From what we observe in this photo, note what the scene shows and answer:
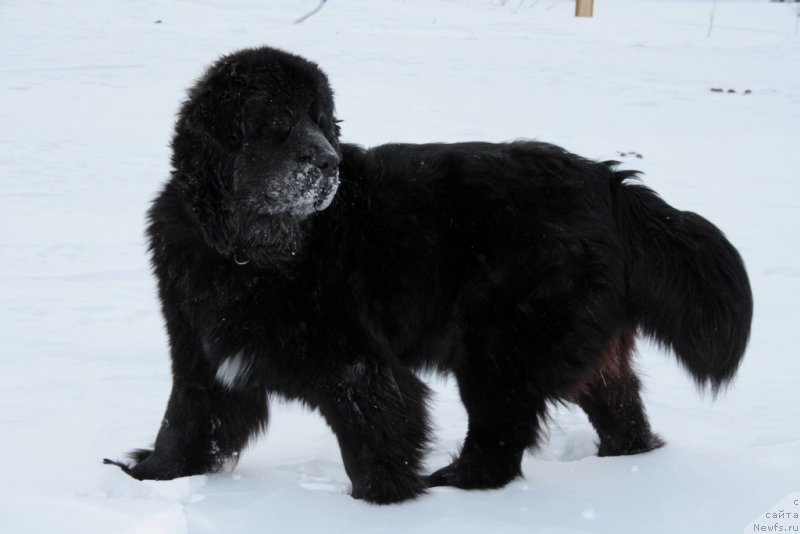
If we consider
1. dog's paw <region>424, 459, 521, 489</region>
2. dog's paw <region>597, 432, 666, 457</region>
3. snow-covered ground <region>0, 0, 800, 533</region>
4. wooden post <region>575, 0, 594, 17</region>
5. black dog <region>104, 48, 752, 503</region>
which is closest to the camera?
snow-covered ground <region>0, 0, 800, 533</region>

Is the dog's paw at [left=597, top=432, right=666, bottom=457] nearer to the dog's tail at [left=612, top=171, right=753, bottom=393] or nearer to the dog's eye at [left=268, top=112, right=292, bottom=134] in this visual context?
the dog's tail at [left=612, top=171, right=753, bottom=393]

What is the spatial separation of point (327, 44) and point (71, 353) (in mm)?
10105

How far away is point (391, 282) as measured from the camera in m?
3.63

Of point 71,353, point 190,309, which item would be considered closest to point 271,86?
point 190,309

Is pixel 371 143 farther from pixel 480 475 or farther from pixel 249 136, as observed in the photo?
pixel 480 475

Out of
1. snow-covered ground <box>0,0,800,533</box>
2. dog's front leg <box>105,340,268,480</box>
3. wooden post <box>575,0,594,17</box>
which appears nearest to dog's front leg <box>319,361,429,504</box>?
snow-covered ground <box>0,0,800,533</box>

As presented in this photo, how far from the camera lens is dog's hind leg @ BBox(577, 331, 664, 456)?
3.89m

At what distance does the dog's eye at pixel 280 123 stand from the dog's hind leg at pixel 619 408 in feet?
5.55

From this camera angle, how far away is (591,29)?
1712 cm

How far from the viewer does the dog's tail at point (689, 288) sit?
11.9 feet

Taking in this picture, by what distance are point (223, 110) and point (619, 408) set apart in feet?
7.04

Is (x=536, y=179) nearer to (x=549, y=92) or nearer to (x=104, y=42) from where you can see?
(x=549, y=92)

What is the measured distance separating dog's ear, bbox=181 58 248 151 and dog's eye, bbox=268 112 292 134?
0.12 metres

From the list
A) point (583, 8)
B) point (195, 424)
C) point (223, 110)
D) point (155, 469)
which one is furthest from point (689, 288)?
point (583, 8)
